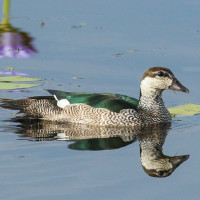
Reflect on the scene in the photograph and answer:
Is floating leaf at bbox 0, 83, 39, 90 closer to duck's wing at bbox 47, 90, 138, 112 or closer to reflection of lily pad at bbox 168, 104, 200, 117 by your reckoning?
duck's wing at bbox 47, 90, 138, 112

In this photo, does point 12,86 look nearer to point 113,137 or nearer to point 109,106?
point 109,106

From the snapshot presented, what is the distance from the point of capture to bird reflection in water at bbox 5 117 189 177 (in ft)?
46.6

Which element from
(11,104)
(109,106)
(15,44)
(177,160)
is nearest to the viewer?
(177,160)

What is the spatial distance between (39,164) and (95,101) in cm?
317

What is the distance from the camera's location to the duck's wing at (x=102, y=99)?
1642cm

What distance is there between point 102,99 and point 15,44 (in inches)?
190

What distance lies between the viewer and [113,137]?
15.8m

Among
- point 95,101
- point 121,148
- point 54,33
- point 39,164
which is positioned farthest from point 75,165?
point 54,33

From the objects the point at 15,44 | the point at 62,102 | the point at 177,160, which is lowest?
the point at 177,160

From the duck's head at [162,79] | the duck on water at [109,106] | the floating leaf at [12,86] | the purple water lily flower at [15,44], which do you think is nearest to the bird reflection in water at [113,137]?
the duck on water at [109,106]

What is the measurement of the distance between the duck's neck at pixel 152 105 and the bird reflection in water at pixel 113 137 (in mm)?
216

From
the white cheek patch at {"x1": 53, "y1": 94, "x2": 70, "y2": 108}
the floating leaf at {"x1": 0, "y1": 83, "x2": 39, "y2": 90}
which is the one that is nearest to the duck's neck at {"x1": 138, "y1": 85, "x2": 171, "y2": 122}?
the white cheek patch at {"x1": 53, "y1": 94, "x2": 70, "y2": 108}

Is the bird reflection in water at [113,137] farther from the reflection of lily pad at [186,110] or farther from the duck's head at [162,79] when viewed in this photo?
the duck's head at [162,79]

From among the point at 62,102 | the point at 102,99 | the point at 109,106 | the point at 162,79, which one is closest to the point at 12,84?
the point at 62,102
